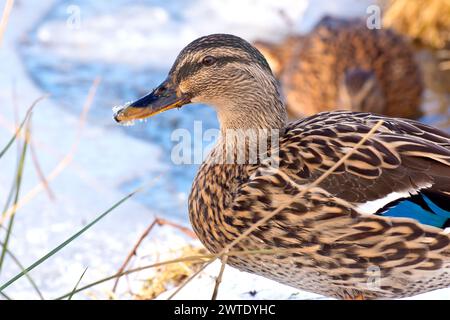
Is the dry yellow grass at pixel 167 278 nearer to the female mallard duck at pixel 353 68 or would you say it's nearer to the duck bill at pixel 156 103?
the duck bill at pixel 156 103

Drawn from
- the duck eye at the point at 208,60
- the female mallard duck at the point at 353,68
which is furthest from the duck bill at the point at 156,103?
the female mallard duck at the point at 353,68

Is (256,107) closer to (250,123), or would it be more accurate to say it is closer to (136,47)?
(250,123)

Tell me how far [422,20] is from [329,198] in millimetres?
5796

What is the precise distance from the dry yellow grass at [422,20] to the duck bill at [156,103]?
5.24 m

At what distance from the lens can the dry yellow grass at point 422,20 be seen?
8.56 m

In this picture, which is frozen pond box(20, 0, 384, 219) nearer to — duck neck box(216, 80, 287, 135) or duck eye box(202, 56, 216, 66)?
duck neck box(216, 80, 287, 135)

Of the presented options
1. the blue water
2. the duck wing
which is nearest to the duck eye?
the duck wing

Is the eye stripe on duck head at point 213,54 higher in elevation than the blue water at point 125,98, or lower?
higher

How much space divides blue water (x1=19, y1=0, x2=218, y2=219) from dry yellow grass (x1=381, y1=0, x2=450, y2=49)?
101 inches

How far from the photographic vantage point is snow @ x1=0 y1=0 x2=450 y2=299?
4660 millimetres

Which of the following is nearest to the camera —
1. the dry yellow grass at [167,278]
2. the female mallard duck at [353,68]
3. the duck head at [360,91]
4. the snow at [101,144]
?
the dry yellow grass at [167,278]

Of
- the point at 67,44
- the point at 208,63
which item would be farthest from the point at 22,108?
the point at 208,63

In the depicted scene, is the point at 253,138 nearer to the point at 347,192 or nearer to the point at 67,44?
the point at 347,192
